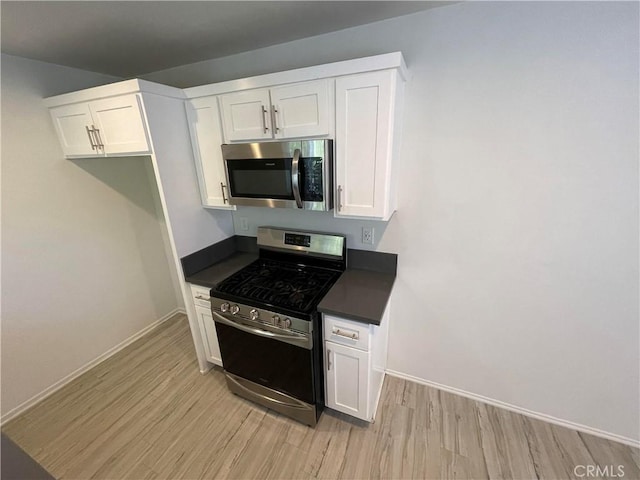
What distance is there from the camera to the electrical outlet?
1.82 meters

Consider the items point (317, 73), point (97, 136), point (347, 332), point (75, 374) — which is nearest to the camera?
point (317, 73)

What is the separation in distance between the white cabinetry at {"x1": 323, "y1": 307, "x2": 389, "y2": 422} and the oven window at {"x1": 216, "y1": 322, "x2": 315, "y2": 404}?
14 centimetres

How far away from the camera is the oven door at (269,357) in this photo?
1526 mm

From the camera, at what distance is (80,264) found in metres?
2.13

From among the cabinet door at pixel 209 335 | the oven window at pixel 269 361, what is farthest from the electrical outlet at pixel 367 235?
the cabinet door at pixel 209 335

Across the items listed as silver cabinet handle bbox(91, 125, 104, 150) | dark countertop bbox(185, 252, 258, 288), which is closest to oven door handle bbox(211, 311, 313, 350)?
dark countertop bbox(185, 252, 258, 288)

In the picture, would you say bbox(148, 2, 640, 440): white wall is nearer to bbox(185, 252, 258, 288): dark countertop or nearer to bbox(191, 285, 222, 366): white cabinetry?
bbox(185, 252, 258, 288): dark countertop

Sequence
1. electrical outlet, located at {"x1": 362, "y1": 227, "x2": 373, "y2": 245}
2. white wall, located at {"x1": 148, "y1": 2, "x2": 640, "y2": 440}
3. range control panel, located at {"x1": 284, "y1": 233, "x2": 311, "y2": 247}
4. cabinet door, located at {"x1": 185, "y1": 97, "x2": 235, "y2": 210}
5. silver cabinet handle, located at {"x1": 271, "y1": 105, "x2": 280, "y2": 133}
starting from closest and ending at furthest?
white wall, located at {"x1": 148, "y1": 2, "x2": 640, "y2": 440}
silver cabinet handle, located at {"x1": 271, "y1": 105, "x2": 280, "y2": 133}
cabinet door, located at {"x1": 185, "y1": 97, "x2": 235, "y2": 210}
electrical outlet, located at {"x1": 362, "y1": 227, "x2": 373, "y2": 245}
range control panel, located at {"x1": 284, "y1": 233, "x2": 311, "y2": 247}

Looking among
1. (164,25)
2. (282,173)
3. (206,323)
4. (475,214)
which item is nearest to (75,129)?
(164,25)

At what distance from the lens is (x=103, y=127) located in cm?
165

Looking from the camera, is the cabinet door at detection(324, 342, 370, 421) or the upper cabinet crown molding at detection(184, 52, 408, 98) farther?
the cabinet door at detection(324, 342, 370, 421)

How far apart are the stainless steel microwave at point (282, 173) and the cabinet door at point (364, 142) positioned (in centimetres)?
9

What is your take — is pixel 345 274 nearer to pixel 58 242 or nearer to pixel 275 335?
pixel 275 335

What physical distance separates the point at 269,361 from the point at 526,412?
1.81 meters
